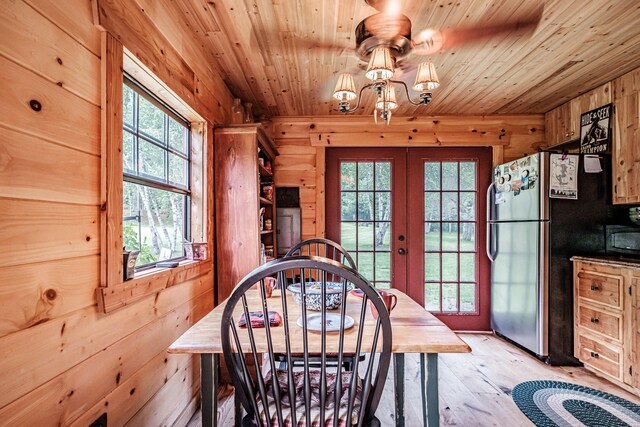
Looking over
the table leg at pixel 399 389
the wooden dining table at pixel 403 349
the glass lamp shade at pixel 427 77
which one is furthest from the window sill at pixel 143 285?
the glass lamp shade at pixel 427 77

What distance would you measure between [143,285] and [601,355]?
3.18 metres

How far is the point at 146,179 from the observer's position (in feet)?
5.52

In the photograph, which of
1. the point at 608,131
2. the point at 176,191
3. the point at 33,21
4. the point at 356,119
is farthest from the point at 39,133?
the point at 608,131

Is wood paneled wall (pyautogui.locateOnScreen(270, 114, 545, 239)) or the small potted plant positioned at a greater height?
wood paneled wall (pyautogui.locateOnScreen(270, 114, 545, 239))

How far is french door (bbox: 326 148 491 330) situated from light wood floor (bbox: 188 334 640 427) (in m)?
0.71

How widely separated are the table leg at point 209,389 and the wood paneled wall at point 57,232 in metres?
0.42

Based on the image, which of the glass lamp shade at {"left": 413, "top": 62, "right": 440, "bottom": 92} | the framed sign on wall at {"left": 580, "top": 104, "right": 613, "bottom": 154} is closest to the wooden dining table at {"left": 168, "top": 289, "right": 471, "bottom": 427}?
the glass lamp shade at {"left": 413, "top": 62, "right": 440, "bottom": 92}

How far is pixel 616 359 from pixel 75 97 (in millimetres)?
3523

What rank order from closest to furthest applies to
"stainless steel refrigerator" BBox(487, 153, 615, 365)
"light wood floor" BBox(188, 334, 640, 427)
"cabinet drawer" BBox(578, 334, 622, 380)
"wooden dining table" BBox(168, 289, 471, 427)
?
1. "wooden dining table" BBox(168, 289, 471, 427)
2. "light wood floor" BBox(188, 334, 640, 427)
3. "cabinet drawer" BBox(578, 334, 622, 380)
4. "stainless steel refrigerator" BBox(487, 153, 615, 365)

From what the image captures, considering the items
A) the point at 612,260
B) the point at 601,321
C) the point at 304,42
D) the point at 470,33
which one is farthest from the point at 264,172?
the point at 601,321

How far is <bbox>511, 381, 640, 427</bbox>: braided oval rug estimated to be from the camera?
74.4 inches

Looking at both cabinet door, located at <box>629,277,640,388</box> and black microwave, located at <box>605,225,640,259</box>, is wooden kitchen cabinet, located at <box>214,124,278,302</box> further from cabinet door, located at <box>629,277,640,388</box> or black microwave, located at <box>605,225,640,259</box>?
black microwave, located at <box>605,225,640,259</box>

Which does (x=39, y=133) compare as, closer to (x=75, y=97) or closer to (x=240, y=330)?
(x=75, y=97)

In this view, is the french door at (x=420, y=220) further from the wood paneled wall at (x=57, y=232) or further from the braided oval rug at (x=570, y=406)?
the wood paneled wall at (x=57, y=232)
